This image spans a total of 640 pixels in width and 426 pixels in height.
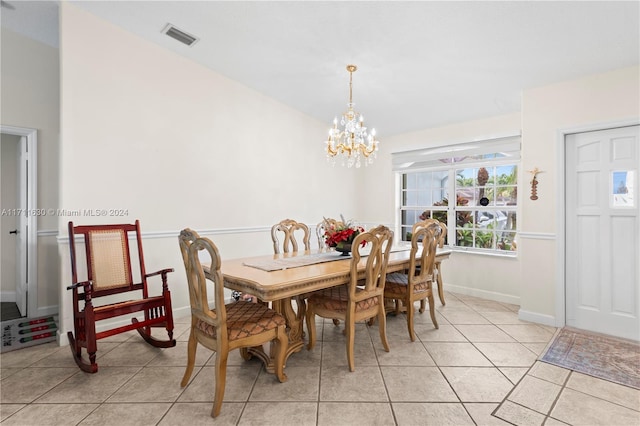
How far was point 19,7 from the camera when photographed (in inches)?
117

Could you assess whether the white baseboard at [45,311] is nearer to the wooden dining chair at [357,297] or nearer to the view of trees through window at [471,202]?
the wooden dining chair at [357,297]

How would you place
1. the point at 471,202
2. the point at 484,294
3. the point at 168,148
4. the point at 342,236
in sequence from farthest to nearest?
the point at 471,202
the point at 484,294
the point at 168,148
the point at 342,236

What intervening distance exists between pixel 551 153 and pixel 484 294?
1.95 metres

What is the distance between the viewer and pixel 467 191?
181 inches

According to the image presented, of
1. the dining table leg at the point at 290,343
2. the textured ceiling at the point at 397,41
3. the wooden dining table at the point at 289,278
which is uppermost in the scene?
the textured ceiling at the point at 397,41

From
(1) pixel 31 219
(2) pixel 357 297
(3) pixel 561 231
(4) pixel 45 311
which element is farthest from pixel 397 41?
(4) pixel 45 311

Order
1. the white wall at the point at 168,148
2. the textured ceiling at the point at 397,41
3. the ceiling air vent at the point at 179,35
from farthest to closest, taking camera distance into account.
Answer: the ceiling air vent at the point at 179,35
the white wall at the point at 168,148
the textured ceiling at the point at 397,41

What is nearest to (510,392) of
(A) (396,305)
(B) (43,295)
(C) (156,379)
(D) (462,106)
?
(A) (396,305)

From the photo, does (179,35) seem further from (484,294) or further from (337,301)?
(484,294)

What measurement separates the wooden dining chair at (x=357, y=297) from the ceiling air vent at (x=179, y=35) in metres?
2.60

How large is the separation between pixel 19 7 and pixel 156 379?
347cm

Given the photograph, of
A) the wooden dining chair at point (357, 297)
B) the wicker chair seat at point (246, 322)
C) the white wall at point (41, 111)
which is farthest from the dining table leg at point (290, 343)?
the white wall at point (41, 111)

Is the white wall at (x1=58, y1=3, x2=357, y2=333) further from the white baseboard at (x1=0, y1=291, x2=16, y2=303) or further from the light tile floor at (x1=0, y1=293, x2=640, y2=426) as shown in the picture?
the white baseboard at (x1=0, y1=291, x2=16, y2=303)

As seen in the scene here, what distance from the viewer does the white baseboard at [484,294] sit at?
4.04 meters
